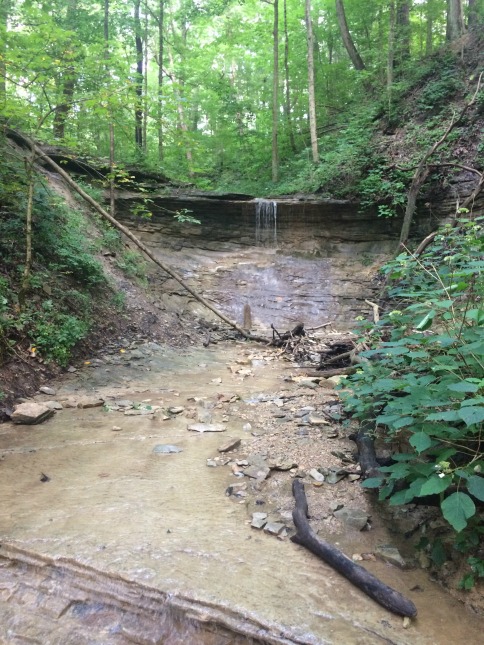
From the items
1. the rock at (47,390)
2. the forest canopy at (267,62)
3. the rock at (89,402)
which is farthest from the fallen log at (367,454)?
the forest canopy at (267,62)

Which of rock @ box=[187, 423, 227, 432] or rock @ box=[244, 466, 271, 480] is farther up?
rock @ box=[244, 466, 271, 480]

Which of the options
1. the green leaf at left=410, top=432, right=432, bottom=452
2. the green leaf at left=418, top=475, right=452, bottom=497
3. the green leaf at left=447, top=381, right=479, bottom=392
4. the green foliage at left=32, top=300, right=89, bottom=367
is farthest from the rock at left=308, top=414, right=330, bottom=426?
the green foliage at left=32, top=300, right=89, bottom=367

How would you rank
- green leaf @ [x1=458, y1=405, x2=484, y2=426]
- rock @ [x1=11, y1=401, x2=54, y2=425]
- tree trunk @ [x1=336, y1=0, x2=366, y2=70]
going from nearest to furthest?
1. green leaf @ [x1=458, y1=405, x2=484, y2=426]
2. rock @ [x1=11, y1=401, x2=54, y2=425]
3. tree trunk @ [x1=336, y1=0, x2=366, y2=70]

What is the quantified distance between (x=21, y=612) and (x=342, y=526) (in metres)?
1.96

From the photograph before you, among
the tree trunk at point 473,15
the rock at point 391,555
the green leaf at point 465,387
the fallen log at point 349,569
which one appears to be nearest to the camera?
the green leaf at point 465,387

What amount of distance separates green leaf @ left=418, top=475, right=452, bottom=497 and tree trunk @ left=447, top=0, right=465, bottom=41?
62.6ft

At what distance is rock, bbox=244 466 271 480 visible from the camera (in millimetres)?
3439

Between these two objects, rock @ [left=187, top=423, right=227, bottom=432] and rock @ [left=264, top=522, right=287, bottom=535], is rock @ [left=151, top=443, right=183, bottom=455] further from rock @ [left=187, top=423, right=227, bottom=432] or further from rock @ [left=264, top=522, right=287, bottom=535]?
rock @ [left=264, top=522, right=287, bottom=535]

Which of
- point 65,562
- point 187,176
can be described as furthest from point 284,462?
point 187,176

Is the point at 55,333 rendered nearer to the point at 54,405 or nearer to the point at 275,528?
the point at 54,405

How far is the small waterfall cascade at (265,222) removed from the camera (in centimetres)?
1450

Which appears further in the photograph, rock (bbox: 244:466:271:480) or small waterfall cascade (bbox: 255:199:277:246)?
small waterfall cascade (bbox: 255:199:277:246)

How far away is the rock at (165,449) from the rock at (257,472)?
86cm

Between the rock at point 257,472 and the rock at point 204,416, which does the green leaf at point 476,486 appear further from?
the rock at point 204,416
